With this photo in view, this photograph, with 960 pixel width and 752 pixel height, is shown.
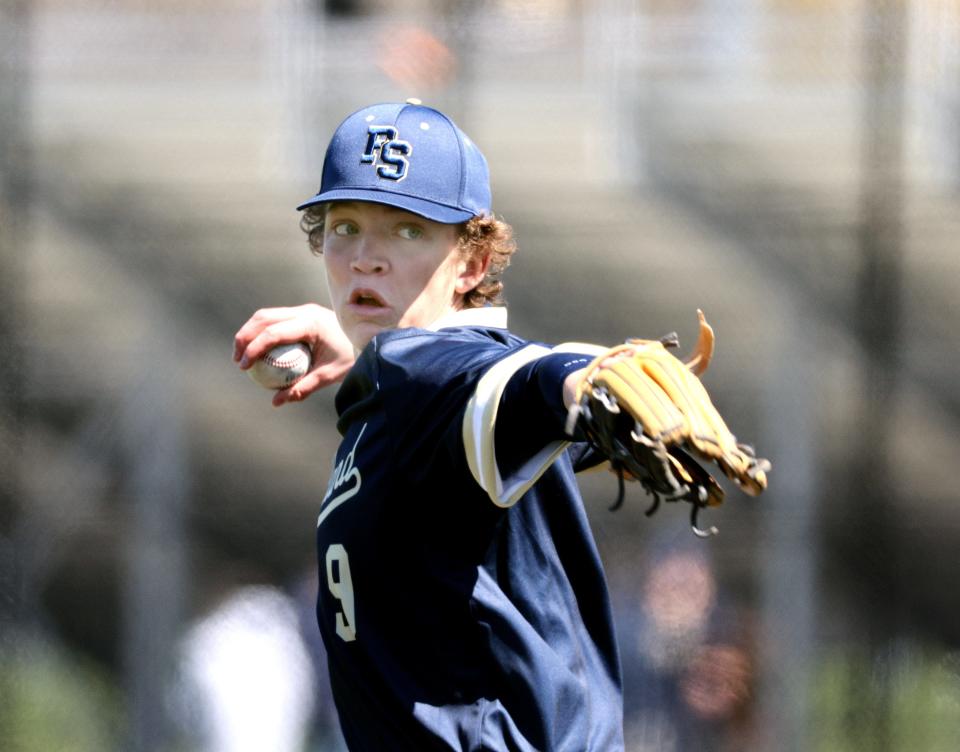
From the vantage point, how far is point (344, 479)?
183 cm

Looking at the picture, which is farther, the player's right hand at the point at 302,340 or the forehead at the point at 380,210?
the player's right hand at the point at 302,340

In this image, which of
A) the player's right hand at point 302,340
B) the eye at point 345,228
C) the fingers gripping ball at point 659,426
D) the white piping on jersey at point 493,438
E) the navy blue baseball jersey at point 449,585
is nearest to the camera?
the fingers gripping ball at point 659,426

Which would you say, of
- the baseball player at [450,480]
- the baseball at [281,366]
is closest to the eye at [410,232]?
the baseball player at [450,480]

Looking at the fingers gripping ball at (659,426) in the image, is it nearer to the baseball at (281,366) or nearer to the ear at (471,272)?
the ear at (471,272)

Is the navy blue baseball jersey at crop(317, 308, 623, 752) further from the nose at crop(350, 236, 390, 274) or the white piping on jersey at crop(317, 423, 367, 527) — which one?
the nose at crop(350, 236, 390, 274)

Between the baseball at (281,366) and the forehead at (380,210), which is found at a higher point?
the forehead at (380,210)

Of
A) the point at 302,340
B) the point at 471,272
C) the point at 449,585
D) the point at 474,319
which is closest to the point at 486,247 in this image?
the point at 471,272

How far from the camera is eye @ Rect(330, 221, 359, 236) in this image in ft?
6.22

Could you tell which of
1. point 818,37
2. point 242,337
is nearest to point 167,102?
point 818,37

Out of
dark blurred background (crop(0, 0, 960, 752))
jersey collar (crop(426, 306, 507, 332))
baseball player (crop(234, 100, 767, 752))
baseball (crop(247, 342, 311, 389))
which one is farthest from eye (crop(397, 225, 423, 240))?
dark blurred background (crop(0, 0, 960, 752))

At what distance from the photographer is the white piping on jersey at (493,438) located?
1452mm

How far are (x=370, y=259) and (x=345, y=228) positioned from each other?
0.08 metres

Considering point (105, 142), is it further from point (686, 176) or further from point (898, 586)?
point (898, 586)

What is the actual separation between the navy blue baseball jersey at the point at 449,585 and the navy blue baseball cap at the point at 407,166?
16cm
